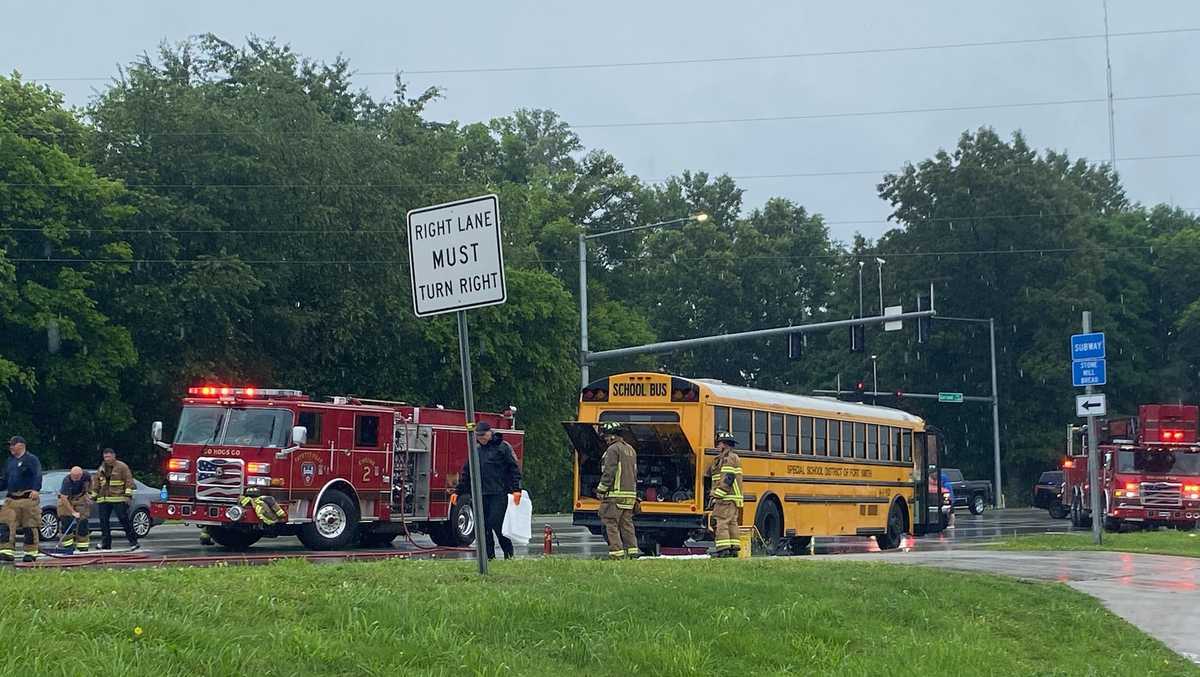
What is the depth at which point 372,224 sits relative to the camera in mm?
44594

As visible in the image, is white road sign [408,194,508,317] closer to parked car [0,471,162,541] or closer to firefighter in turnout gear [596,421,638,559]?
firefighter in turnout gear [596,421,638,559]

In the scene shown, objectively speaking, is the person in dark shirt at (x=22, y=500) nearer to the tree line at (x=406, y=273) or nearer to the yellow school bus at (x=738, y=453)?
the yellow school bus at (x=738, y=453)

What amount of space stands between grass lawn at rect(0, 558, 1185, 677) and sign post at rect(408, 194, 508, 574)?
5.93 feet

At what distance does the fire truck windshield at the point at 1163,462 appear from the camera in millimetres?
37312

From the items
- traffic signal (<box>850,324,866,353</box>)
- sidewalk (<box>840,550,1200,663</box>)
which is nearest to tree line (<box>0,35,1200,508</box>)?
traffic signal (<box>850,324,866,353</box>)

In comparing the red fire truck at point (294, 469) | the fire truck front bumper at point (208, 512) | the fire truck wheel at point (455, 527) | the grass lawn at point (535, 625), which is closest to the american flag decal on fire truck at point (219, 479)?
the red fire truck at point (294, 469)

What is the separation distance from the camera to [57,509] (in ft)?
82.0

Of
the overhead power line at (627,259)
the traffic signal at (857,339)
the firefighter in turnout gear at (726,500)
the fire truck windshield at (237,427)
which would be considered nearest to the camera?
the firefighter in turnout gear at (726,500)

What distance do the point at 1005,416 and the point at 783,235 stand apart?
2169 cm

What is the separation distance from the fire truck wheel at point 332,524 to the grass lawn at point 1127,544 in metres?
11.0

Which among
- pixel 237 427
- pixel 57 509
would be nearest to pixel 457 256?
pixel 237 427

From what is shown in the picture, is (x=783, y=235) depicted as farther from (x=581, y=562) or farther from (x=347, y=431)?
(x=581, y=562)

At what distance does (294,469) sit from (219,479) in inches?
45.4

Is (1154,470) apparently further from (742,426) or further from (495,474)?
(495,474)
